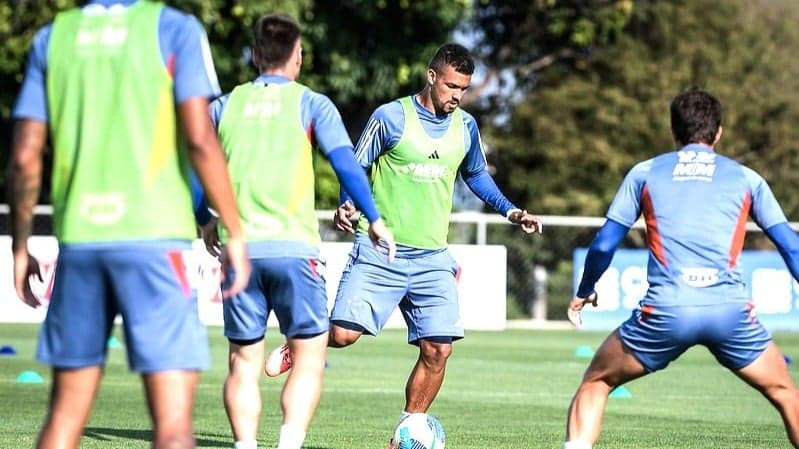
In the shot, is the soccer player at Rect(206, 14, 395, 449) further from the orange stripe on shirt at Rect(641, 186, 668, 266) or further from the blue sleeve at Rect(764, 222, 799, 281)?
the blue sleeve at Rect(764, 222, 799, 281)

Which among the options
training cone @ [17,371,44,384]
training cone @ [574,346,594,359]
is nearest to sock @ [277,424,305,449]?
training cone @ [17,371,44,384]

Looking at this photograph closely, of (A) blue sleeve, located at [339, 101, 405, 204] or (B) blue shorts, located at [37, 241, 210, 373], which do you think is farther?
(A) blue sleeve, located at [339, 101, 405, 204]

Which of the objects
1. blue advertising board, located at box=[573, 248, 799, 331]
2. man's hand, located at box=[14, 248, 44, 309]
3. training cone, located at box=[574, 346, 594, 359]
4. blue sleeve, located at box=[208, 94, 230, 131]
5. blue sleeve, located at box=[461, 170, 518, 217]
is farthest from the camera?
blue advertising board, located at box=[573, 248, 799, 331]

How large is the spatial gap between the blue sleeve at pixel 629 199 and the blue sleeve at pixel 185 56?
2410mm

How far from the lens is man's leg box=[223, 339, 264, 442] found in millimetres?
7293

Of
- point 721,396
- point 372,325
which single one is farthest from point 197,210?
point 721,396

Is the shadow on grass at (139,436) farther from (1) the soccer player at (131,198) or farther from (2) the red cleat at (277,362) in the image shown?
(1) the soccer player at (131,198)

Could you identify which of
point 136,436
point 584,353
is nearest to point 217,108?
point 136,436

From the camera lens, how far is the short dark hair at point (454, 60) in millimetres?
9133

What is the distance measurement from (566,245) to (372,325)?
2167 cm

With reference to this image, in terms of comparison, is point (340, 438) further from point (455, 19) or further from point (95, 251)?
point (455, 19)

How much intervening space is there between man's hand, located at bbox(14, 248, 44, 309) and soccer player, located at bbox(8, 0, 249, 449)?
10.3 inches

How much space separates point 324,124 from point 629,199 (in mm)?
1401

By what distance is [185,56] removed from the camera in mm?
5207
